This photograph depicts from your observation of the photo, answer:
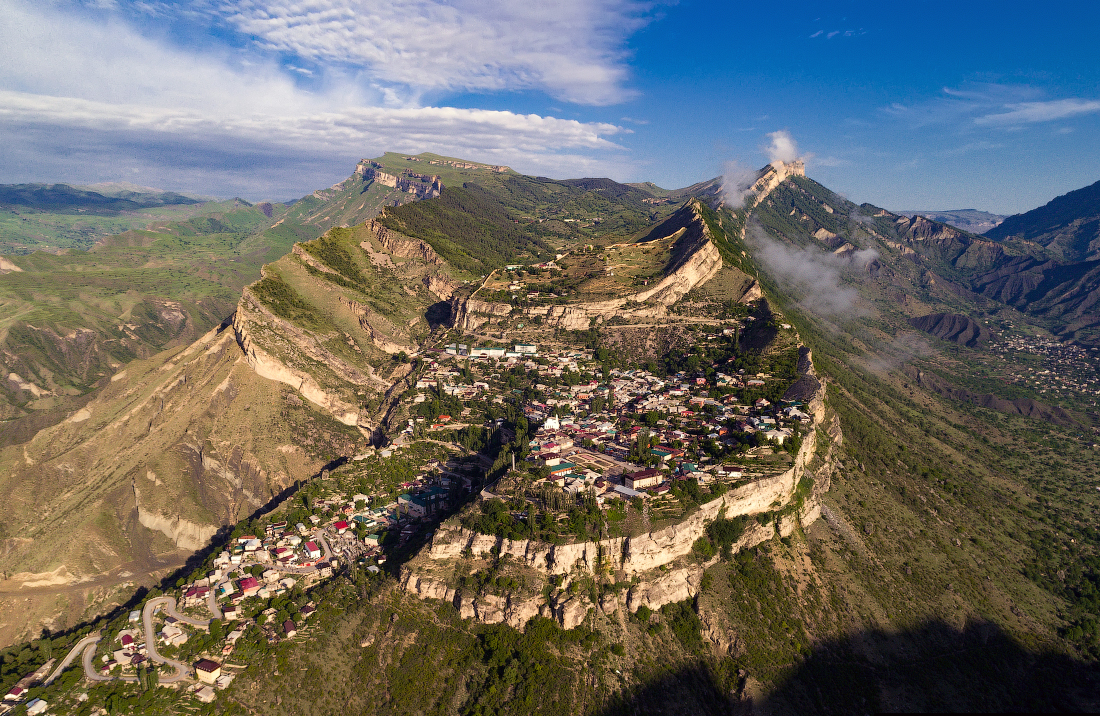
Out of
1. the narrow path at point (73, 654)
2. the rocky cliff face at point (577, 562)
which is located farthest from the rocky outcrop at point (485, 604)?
the narrow path at point (73, 654)

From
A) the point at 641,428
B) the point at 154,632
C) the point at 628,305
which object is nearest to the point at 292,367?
the point at 154,632

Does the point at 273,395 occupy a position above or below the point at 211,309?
above

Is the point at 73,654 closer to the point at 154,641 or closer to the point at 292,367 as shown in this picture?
the point at 154,641

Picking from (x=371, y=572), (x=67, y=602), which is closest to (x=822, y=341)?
(x=371, y=572)

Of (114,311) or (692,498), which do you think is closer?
(692,498)

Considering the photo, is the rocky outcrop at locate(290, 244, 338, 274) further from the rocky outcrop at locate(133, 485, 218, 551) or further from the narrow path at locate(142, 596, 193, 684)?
the narrow path at locate(142, 596, 193, 684)

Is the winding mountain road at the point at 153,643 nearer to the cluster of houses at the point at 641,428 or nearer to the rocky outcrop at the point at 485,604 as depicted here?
the rocky outcrop at the point at 485,604

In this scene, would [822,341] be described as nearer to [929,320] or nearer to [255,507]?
[929,320]

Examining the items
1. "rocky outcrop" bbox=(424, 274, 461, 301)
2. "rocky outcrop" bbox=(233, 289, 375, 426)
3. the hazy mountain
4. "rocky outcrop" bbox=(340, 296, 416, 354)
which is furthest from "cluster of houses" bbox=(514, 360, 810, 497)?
"rocky outcrop" bbox=(424, 274, 461, 301)
